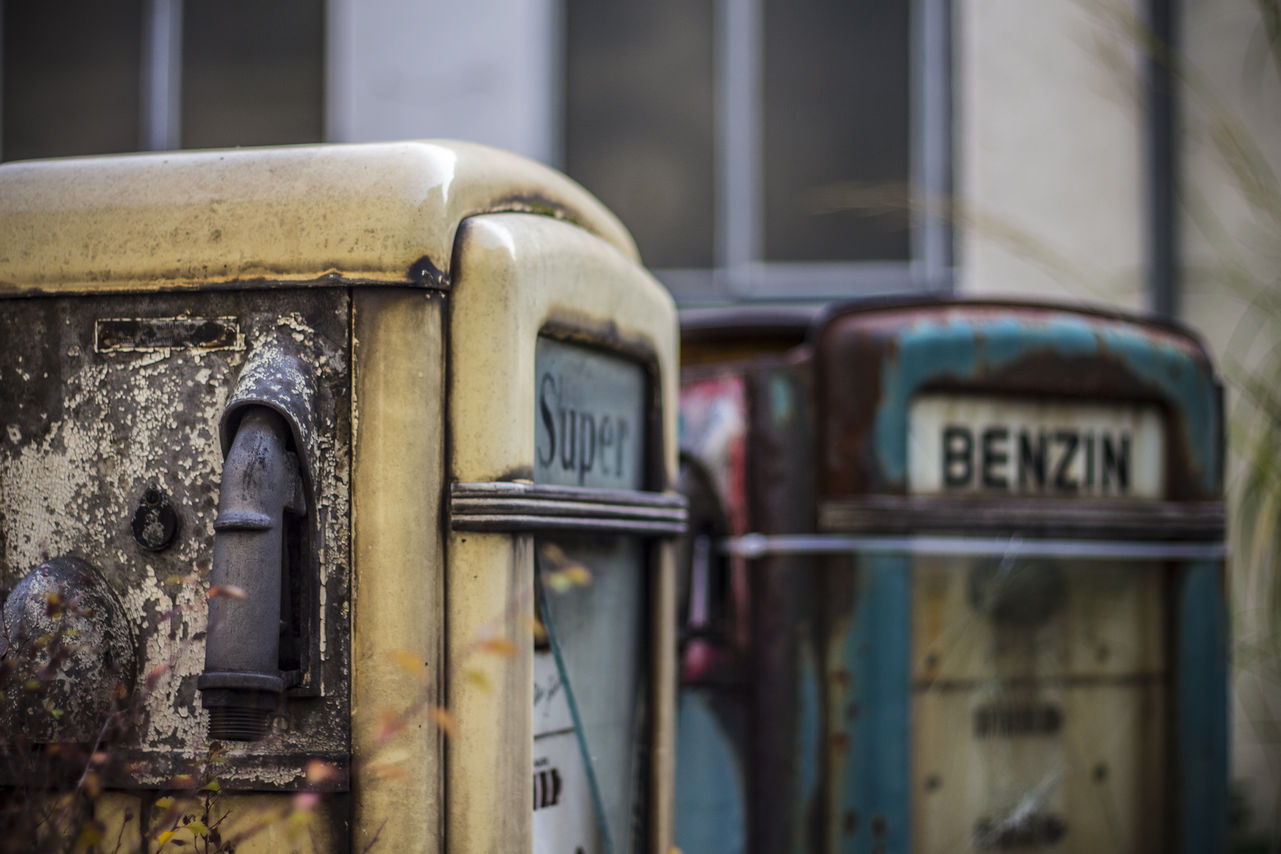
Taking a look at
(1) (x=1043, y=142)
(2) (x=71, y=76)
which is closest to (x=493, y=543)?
(1) (x=1043, y=142)

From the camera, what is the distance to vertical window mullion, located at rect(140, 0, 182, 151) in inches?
266

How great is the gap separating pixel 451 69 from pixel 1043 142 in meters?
2.80

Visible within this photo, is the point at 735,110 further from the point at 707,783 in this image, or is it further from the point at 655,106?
the point at 707,783

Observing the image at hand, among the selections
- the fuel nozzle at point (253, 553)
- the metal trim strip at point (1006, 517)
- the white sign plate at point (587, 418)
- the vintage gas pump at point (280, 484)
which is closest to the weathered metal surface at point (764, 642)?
the metal trim strip at point (1006, 517)

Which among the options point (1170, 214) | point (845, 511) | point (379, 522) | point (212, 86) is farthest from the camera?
point (212, 86)

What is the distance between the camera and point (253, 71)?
6742 mm

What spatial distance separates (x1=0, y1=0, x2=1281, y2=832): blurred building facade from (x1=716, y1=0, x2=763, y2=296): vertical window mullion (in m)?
0.01

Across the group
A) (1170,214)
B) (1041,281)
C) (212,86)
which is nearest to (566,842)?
(1041,281)

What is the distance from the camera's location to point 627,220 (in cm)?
665

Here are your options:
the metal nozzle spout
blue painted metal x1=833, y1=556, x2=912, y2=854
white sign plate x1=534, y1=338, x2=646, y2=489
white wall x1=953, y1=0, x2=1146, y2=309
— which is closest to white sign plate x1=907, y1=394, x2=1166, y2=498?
blue painted metal x1=833, y1=556, x2=912, y2=854

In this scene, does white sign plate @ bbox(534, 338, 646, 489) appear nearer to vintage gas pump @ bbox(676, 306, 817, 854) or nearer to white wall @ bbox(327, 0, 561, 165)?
vintage gas pump @ bbox(676, 306, 817, 854)

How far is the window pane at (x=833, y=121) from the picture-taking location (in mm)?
6582

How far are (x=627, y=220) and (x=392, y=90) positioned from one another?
128cm

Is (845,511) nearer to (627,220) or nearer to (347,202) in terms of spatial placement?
(347,202)
